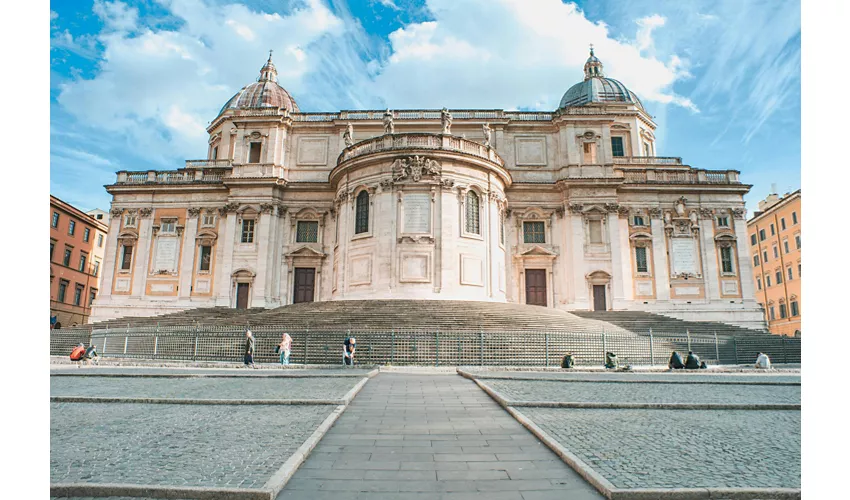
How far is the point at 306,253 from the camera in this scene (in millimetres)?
34250

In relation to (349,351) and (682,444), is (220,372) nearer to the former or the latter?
(349,351)

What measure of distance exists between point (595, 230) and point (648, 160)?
8945mm

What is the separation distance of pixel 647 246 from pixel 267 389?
3043 cm

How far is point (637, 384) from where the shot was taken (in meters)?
11.5

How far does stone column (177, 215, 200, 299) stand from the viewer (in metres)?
34.1

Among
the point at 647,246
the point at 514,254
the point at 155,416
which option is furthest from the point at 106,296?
the point at 647,246

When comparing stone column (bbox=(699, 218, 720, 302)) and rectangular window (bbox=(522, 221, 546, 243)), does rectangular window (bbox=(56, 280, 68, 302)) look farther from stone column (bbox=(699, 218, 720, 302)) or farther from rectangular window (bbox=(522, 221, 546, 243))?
stone column (bbox=(699, 218, 720, 302))

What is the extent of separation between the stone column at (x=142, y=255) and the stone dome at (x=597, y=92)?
112 feet

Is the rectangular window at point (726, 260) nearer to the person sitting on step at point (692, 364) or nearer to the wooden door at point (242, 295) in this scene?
the person sitting on step at point (692, 364)

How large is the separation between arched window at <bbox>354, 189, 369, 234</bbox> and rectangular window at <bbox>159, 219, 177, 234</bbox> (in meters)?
14.8

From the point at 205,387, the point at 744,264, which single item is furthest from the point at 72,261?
the point at 744,264

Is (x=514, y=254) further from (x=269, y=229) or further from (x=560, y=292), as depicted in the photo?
(x=269, y=229)

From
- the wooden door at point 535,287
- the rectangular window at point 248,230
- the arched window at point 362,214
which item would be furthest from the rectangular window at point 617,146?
the rectangular window at point 248,230
